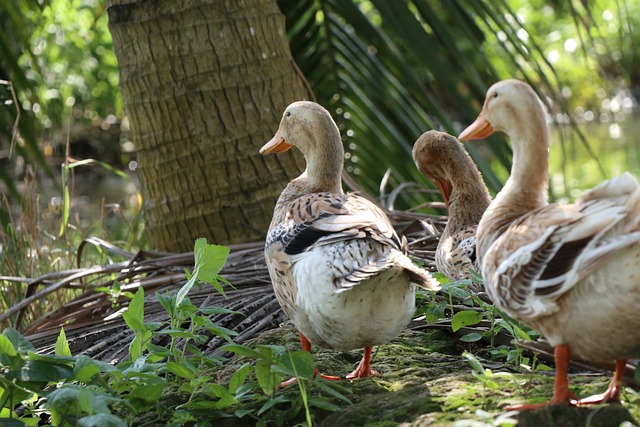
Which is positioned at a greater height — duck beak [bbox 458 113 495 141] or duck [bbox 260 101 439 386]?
duck beak [bbox 458 113 495 141]

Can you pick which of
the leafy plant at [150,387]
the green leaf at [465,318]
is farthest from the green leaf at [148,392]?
the green leaf at [465,318]

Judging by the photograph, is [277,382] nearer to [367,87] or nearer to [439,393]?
[439,393]

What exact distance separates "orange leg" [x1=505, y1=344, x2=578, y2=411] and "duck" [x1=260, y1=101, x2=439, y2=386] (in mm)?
407

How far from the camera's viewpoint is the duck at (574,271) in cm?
207

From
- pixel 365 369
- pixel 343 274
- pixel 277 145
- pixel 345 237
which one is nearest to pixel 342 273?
pixel 343 274

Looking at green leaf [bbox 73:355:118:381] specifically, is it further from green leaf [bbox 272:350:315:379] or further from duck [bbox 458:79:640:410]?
duck [bbox 458:79:640:410]

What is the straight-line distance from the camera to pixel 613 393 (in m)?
2.23

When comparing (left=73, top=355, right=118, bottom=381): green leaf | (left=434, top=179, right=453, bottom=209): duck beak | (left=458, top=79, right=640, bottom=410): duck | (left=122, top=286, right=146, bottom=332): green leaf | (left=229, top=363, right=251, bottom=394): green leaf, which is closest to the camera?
Result: (left=458, top=79, right=640, bottom=410): duck

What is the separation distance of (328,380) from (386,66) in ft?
9.08

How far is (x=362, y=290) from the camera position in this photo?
8.54ft

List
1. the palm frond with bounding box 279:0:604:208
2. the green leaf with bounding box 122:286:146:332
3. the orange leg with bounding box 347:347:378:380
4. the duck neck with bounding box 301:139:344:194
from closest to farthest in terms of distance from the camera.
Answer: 1. the green leaf with bounding box 122:286:146:332
2. the orange leg with bounding box 347:347:378:380
3. the duck neck with bounding box 301:139:344:194
4. the palm frond with bounding box 279:0:604:208

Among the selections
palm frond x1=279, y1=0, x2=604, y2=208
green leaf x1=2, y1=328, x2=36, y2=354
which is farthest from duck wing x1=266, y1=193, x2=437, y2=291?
palm frond x1=279, y1=0, x2=604, y2=208

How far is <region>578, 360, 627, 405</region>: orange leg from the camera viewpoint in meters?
2.23

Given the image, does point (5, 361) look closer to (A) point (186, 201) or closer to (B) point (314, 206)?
(B) point (314, 206)
